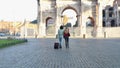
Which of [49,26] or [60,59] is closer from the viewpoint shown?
[60,59]

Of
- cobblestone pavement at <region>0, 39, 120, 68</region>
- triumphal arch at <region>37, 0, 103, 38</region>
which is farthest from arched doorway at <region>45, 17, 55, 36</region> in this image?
cobblestone pavement at <region>0, 39, 120, 68</region>

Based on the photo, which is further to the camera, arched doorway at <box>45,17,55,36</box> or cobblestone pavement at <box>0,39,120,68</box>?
arched doorway at <box>45,17,55,36</box>

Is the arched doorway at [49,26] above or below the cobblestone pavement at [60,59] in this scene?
above

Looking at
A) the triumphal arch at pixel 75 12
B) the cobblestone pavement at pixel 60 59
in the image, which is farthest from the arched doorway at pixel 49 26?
the cobblestone pavement at pixel 60 59

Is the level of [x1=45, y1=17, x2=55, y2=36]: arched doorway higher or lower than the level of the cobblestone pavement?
higher

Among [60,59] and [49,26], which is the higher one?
[49,26]

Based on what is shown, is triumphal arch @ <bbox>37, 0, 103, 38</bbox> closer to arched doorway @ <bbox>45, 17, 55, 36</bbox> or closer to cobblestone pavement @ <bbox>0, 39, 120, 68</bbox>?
arched doorway @ <bbox>45, 17, 55, 36</bbox>

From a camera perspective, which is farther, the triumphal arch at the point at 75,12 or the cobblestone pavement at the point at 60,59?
the triumphal arch at the point at 75,12

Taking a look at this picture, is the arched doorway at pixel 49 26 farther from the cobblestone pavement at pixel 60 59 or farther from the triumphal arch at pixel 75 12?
the cobblestone pavement at pixel 60 59

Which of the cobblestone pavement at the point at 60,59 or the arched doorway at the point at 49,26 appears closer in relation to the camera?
the cobblestone pavement at the point at 60,59

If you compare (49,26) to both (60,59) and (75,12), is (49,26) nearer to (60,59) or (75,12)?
(75,12)

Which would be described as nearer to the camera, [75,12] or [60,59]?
[60,59]

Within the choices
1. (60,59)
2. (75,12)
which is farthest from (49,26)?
(60,59)

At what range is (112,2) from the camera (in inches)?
6639
